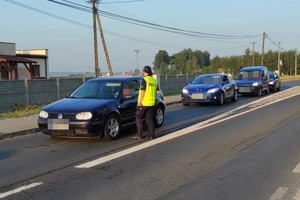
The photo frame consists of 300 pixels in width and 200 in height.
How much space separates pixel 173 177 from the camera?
5.67 metres

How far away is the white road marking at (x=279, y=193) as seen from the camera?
4.75 meters

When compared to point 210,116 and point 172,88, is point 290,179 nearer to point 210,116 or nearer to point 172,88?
point 210,116

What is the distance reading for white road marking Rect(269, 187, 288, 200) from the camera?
15.6 ft

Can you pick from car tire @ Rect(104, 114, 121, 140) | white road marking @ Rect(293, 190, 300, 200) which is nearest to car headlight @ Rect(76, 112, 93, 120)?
car tire @ Rect(104, 114, 121, 140)

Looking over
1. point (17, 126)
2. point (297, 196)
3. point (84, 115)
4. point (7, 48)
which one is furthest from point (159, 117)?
point (7, 48)

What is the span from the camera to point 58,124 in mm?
8352

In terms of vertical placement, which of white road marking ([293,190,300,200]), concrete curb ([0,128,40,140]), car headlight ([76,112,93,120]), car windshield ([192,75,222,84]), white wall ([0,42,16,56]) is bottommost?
concrete curb ([0,128,40,140])

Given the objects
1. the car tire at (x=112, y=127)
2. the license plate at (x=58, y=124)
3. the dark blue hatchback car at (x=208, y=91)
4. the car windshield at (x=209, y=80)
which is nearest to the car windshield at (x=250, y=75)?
the dark blue hatchback car at (x=208, y=91)

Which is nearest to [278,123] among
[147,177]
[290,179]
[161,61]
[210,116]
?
[210,116]

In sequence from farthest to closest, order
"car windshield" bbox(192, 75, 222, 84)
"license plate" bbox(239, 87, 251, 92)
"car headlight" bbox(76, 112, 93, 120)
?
"license plate" bbox(239, 87, 251, 92), "car windshield" bbox(192, 75, 222, 84), "car headlight" bbox(76, 112, 93, 120)

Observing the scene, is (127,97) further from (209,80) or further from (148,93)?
(209,80)

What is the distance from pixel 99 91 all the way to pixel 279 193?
5.59 meters

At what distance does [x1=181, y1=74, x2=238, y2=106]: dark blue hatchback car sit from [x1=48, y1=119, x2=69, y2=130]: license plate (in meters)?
9.81

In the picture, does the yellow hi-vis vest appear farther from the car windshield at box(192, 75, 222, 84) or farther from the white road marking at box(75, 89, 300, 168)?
the car windshield at box(192, 75, 222, 84)
